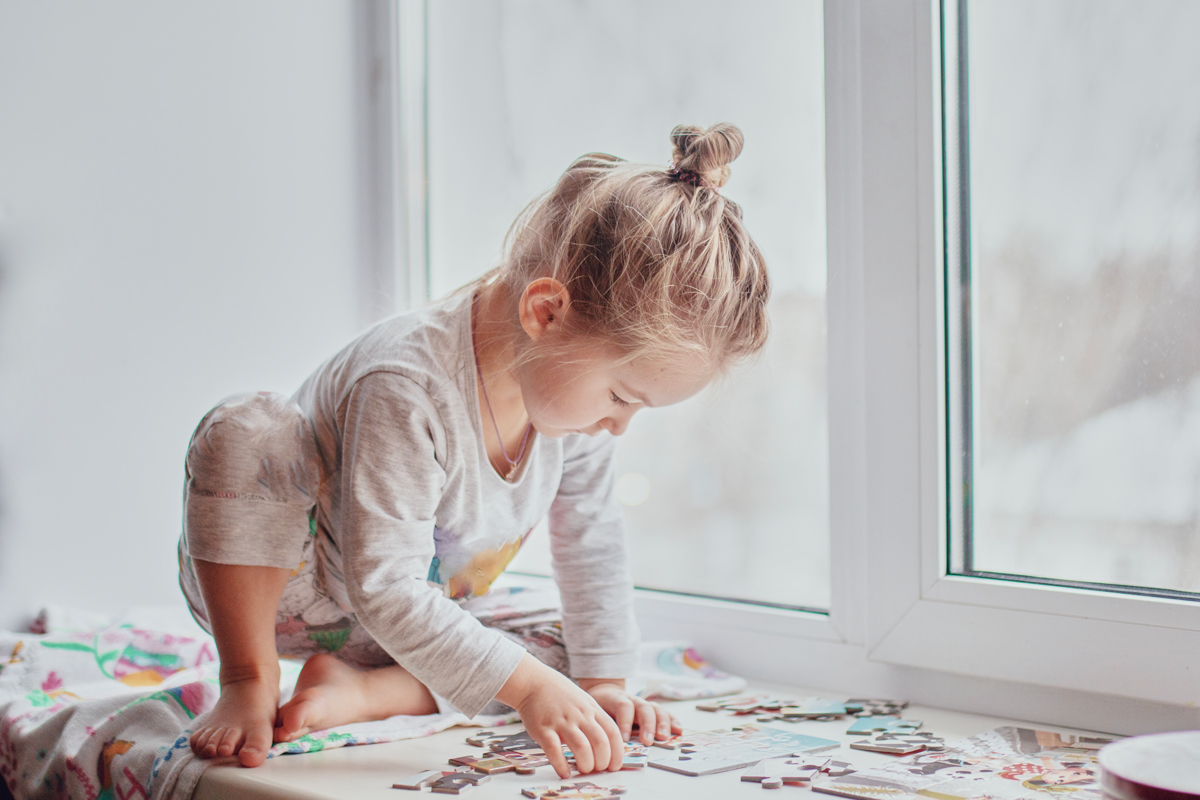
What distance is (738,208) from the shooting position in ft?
2.72

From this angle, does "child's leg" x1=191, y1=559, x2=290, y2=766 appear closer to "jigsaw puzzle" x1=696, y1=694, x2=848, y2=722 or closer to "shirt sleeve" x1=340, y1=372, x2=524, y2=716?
"shirt sleeve" x1=340, y1=372, x2=524, y2=716

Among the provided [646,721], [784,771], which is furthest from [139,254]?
[784,771]

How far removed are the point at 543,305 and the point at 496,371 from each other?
0.10 meters

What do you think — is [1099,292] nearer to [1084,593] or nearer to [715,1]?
[1084,593]

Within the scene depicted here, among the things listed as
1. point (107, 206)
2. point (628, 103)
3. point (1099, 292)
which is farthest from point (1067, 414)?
point (107, 206)

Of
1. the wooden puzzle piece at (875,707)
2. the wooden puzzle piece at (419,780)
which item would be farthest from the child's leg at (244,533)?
the wooden puzzle piece at (875,707)

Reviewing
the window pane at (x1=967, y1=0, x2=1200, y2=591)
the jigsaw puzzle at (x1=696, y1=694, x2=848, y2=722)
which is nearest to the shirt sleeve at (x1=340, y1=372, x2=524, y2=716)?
the jigsaw puzzle at (x1=696, y1=694, x2=848, y2=722)

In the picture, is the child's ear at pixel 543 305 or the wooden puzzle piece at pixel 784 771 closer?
the wooden puzzle piece at pixel 784 771

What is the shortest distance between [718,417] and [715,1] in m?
0.45

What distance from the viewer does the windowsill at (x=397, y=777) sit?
638 mm

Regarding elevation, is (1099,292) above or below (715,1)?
below

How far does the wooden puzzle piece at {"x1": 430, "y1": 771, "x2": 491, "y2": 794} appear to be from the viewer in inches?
25.3

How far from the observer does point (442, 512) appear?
88cm

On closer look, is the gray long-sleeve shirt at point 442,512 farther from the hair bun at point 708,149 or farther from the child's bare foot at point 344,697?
the hair bun at point 708,149
